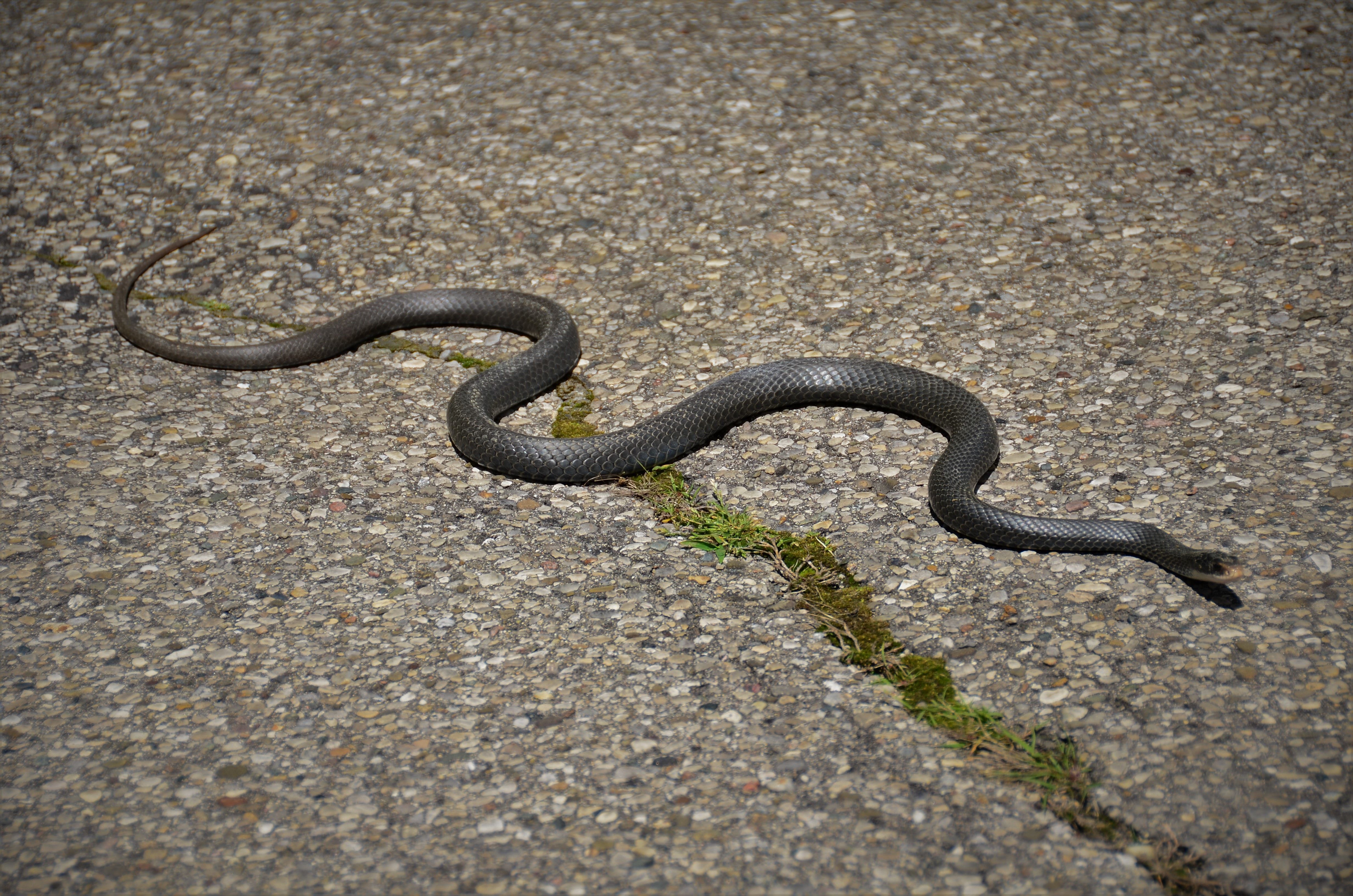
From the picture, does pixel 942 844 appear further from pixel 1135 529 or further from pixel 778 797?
pixel 1135 529

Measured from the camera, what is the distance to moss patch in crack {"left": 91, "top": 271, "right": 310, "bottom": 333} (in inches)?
253

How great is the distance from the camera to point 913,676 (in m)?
3.92

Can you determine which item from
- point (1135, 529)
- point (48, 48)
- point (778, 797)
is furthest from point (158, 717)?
point (48, 48)

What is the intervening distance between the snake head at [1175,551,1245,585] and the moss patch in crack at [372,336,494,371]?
392cm

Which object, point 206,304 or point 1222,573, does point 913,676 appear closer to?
point 1222,573

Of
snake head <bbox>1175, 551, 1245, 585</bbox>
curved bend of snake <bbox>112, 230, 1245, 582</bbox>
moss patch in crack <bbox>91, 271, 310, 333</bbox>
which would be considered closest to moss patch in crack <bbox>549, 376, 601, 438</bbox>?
curved bend of snake <bbox>112, 230, 1245, 582</bbox>

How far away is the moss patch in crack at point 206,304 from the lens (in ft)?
21.1

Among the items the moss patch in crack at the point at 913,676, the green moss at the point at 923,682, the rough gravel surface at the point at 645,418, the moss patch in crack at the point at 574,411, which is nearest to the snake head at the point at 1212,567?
the rough gravel surface at the point at 645,418

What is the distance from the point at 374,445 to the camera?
5.49 meters

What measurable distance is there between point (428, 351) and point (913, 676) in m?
3.76

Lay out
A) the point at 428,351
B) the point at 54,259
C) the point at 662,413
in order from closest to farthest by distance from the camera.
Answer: the point at 662,413
the point at 428,351
the point at 54,259

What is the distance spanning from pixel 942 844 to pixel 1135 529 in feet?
6.06

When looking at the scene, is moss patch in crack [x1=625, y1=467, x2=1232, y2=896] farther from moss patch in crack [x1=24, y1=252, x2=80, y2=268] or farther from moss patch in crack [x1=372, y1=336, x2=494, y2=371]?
moss patch in crack [x1=24, y1=252, x2=80, y2=268]

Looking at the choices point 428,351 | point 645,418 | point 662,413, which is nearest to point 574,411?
point 645,418
